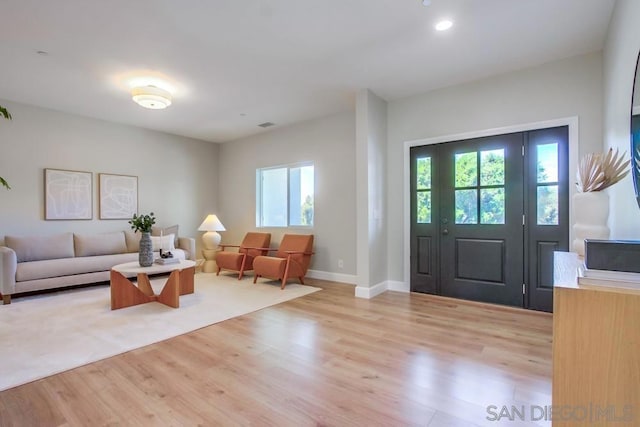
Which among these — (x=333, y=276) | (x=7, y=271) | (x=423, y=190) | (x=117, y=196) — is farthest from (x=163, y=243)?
(x=423, y=190)

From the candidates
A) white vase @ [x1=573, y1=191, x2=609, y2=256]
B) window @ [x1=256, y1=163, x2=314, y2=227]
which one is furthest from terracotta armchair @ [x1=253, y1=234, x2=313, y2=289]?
white vase @ [x1=573, y1=191, x2=609, y2=256]

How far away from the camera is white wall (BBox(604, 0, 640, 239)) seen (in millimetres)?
1901

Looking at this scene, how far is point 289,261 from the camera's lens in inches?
182

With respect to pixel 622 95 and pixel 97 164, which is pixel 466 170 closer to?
pixel 622 95

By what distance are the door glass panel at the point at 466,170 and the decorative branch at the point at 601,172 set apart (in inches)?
70.0

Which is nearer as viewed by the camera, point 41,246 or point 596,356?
point 596,356

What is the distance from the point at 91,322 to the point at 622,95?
4.90 m

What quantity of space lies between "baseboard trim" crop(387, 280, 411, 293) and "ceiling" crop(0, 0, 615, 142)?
8.59ft

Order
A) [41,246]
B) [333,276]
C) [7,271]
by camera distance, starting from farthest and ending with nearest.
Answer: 1. [333,276]
2. [41,246]
3. [7,271]

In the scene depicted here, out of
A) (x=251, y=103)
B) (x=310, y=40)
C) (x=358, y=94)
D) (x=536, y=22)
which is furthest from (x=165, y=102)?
(x=536, y=22)

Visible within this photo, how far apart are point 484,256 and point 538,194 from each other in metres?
0.90

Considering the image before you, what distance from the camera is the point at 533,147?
133 inches

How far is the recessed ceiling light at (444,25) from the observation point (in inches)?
103

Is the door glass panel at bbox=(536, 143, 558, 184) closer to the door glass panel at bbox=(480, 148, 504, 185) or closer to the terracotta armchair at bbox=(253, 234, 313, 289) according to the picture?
the door glass panel at bbox=(480, 148, 504, 185)
